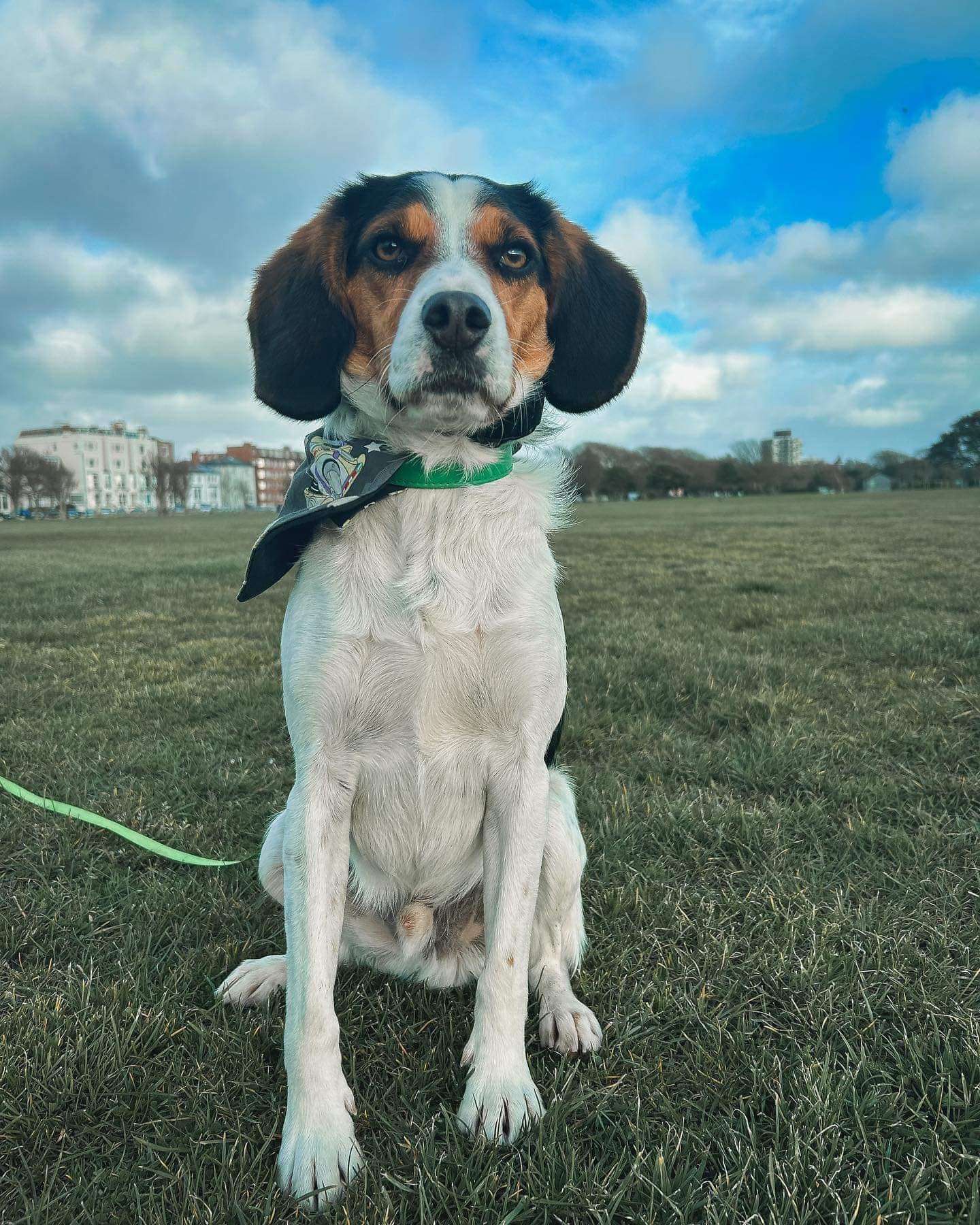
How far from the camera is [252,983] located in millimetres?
2250

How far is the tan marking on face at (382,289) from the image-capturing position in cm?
219

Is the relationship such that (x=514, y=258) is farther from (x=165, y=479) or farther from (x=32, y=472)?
(x=165, y=479)

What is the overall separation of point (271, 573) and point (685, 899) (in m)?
1.78

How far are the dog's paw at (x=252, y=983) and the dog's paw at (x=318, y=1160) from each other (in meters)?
0.51

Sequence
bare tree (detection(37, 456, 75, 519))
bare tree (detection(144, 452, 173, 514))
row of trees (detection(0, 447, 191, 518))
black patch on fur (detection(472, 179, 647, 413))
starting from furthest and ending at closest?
bare tree (detection(144, 452, 173, 514)) < bare tree (detection(37, 456, 75, 519)) < row of trees (detection(0, 447, 191, 518)) < black patch on fur (detection(472, 179, 647, 413))

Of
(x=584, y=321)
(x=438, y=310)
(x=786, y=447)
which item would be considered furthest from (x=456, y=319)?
(x=786, y=447)

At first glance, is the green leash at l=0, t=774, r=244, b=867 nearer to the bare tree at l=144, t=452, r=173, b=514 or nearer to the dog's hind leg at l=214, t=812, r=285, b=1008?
the dog's hind leg at l=214, t=812, r=285, b=1008

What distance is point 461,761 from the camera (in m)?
2.07

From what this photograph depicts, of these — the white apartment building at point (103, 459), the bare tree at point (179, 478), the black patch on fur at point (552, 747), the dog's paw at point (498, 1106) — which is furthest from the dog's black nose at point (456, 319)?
the white apartment building at point (103, 459)

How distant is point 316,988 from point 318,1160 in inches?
13.5

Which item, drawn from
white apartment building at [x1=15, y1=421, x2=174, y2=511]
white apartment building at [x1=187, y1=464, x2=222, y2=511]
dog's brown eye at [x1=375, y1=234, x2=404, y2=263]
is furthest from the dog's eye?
white apartment building at [x1=187, y1=464, x2=222, y2=511]

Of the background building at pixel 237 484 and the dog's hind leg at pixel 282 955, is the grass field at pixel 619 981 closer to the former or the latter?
the dog's hind leg at pixel 282 955

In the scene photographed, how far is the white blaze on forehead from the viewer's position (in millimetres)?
2242

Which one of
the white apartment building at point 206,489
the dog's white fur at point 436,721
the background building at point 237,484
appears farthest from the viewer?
the white apartment building at point 206,489
